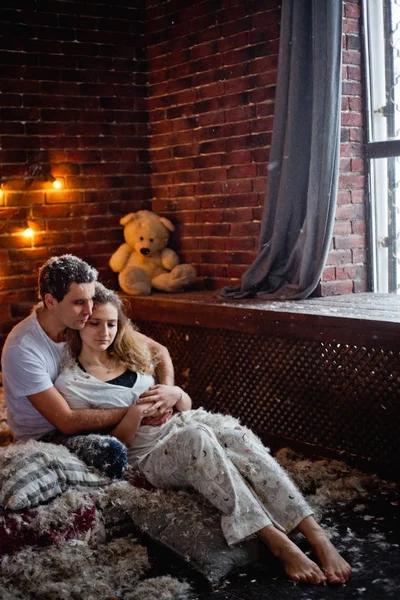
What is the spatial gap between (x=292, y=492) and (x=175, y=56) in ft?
10.1

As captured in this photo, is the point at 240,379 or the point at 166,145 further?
the point at 166,145

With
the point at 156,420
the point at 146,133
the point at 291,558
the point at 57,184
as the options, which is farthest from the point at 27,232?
the point at 291,558

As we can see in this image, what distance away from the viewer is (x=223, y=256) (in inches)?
191

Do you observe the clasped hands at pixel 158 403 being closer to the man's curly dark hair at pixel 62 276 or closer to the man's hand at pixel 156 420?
the man's hand at pixel 156 420

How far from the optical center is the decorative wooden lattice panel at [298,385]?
11.7 ft

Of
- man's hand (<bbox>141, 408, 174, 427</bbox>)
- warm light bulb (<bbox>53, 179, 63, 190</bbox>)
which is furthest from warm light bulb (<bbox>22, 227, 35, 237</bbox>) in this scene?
man's hand (<bbox>141, 408, 174, 427</bbox>)

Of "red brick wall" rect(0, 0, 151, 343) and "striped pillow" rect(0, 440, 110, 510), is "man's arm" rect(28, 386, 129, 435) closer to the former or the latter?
"striped pillow" rect(0, 440, 110, 510)

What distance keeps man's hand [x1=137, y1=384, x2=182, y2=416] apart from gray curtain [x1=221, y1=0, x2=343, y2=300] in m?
1.22

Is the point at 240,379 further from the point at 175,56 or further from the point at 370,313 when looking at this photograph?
the point at 175,56

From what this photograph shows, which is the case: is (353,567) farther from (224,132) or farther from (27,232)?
(27,232)

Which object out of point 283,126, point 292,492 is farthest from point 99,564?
point 283,126

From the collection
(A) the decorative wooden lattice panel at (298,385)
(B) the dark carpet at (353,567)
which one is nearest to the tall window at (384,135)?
(A) the decorative wooden lattice panel at (298,385)

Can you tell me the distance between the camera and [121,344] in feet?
10.8

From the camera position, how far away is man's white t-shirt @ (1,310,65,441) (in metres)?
3.12
